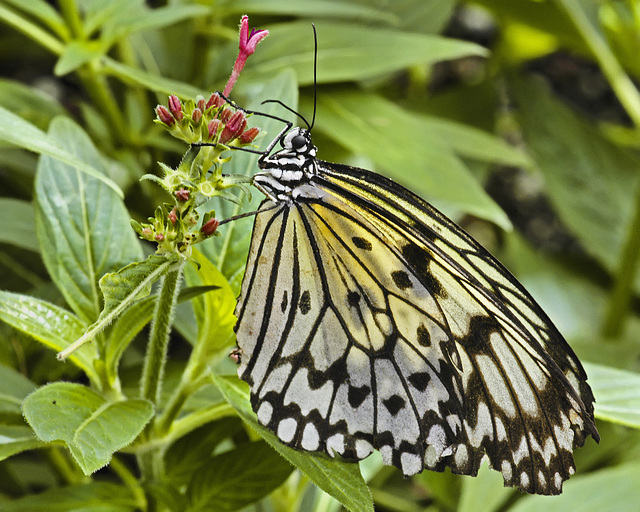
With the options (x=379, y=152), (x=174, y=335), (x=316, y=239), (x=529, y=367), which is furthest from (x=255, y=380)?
(x=174, y=335)

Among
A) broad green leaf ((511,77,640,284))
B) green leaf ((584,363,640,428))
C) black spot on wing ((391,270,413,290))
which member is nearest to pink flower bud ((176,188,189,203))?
black spot on wing ((391,270,413,290))

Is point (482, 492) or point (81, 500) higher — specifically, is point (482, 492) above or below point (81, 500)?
below

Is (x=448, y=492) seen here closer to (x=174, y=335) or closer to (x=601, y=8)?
(x=174, y=335)

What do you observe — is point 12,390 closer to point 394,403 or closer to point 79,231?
point 79,231

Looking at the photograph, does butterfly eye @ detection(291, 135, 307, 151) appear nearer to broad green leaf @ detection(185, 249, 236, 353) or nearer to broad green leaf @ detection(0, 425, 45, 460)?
broad green leaf @ detection(185, 249, 236, 353)

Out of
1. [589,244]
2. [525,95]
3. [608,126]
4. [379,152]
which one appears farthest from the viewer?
[608,126]

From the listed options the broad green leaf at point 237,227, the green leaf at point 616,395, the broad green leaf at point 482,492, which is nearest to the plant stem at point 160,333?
the broad green leaf at point 237,227

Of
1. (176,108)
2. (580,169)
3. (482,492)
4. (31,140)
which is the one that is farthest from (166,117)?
(580,169)
